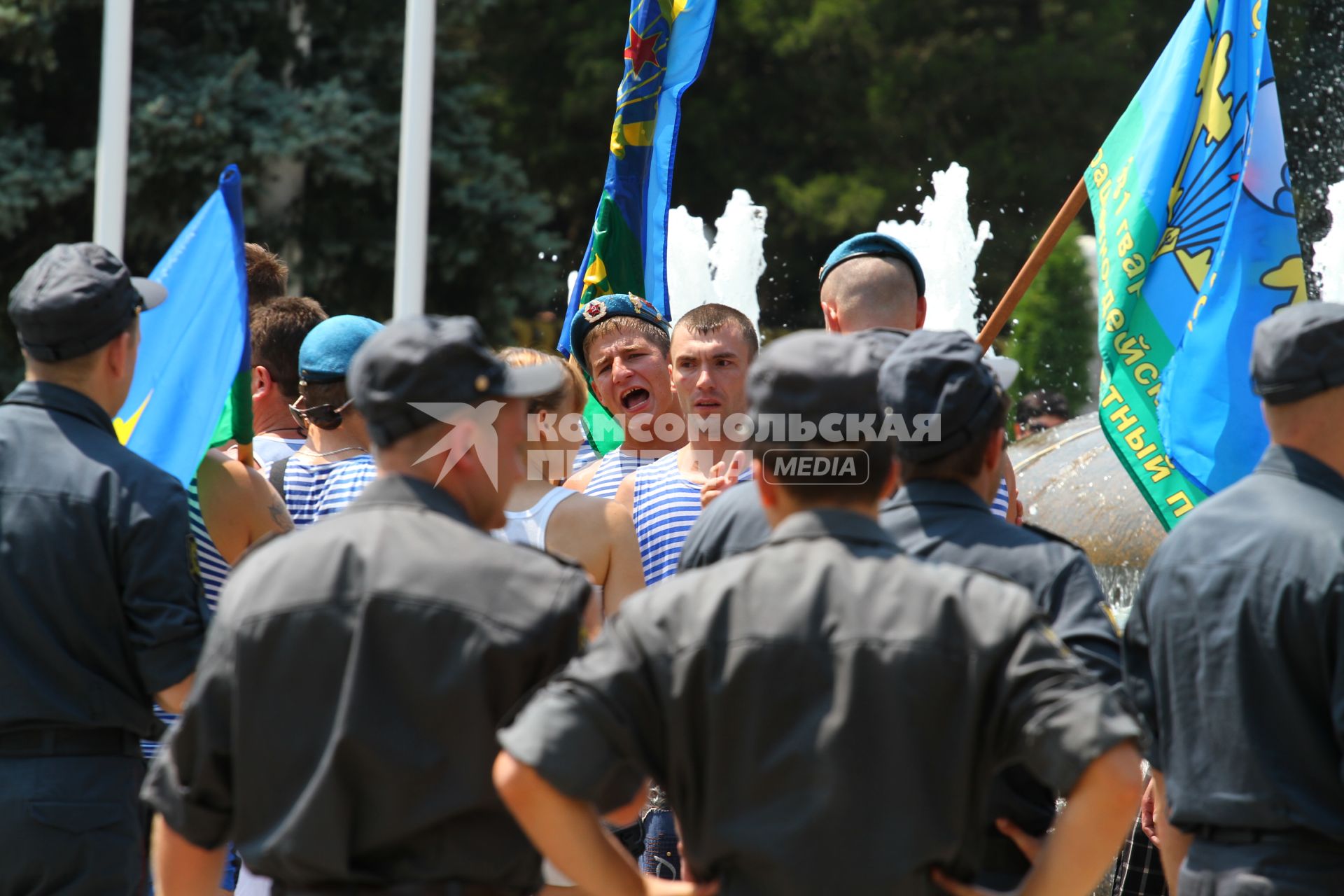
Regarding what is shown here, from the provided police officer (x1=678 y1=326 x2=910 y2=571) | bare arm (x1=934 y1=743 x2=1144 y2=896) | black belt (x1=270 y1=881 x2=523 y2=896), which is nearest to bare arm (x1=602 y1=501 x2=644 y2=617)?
police officer (x1=678 y1=326 x2=910 y2=571)

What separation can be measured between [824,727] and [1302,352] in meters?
1.29

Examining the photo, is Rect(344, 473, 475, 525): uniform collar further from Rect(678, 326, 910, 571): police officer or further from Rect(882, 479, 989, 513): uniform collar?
Rect(882, 479, 989, 513): uniform collar

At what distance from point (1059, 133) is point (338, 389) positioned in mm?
19137

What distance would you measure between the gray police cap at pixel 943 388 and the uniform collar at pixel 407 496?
792mm

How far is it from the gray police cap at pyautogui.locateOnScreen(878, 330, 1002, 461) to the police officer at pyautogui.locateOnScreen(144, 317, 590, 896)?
28.2 inches

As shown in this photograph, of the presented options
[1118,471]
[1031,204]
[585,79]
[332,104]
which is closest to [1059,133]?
[1031,204]

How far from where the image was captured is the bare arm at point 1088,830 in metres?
2.29

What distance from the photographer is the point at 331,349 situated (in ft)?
14.4

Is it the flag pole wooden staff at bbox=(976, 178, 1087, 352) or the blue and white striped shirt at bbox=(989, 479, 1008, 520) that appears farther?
the flag pole wooden staff at bbox=(976, 178, 1087, 352)

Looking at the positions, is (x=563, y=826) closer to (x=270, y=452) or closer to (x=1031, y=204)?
(x=270, y=452)

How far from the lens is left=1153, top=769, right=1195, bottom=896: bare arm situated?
3.18 metres

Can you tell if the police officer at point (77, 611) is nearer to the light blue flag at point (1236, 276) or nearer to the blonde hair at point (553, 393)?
the blonde hair at point (553, 393)

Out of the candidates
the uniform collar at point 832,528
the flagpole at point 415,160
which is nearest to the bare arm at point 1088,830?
the uniform collar at point 832,528

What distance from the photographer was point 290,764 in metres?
2.52
